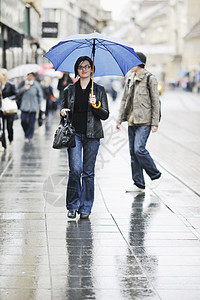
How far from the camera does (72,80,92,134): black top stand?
7332mm

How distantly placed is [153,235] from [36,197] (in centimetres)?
240

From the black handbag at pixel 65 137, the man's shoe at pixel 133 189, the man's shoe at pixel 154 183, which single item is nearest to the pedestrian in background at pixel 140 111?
the man's shoe at pixel 133 189

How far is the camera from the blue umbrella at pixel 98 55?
7668 mm

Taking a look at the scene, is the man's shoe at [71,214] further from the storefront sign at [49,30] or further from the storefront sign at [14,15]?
the storefront sign at [49,30]

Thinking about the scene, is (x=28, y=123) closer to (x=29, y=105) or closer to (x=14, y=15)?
(x=29, y=105)

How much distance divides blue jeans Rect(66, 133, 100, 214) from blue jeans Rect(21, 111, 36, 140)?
878 cm

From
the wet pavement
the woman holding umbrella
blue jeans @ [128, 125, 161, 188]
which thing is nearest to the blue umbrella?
the woman holding umbrella

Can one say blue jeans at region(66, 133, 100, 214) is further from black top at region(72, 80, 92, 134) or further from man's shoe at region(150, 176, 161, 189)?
→ man's shoe at region(150, 176, 161, 189)

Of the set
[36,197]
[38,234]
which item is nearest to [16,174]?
[36,197]

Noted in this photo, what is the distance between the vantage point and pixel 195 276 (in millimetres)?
5398

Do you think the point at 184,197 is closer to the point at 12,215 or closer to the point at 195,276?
the point at 12,215

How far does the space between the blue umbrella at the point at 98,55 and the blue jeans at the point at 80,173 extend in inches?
34.4

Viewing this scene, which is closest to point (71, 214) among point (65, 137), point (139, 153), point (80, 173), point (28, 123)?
point (80, 173)

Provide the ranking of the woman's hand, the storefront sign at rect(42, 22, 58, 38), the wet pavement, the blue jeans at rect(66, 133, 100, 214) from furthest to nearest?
the storefront sign at rect(42, 22, 58, 38), the blue jeans at rect(66, 133, 100, 214), the woman's hand, the wet pavement
